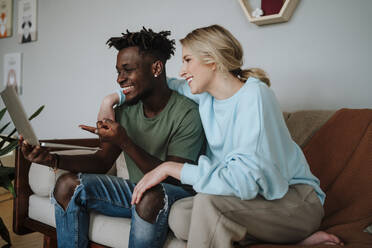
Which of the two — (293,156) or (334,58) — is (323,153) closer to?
(293,156)

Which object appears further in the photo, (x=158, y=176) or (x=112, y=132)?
(x=112, y=132)

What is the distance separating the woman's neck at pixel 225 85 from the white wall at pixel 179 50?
0.65 m

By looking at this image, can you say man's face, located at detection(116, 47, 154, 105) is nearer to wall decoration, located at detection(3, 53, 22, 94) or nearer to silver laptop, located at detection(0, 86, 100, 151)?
silver laptop, located at detection(0, 86, 100, 151)

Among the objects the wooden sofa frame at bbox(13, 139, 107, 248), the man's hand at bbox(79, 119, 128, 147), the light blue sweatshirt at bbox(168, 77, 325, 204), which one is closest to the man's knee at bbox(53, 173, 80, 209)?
the man's hand at bbox(79, 119, 128, 147)

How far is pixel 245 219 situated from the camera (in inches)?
34.6

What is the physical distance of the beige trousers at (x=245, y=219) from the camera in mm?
842

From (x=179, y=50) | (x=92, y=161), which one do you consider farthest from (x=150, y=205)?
(x=179, y=50)

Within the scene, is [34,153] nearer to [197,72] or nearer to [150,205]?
[150,205]

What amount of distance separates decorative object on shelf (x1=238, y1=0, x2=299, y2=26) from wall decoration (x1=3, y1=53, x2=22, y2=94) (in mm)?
2415

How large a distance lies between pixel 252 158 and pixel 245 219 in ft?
0.55

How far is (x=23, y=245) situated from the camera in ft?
5.80

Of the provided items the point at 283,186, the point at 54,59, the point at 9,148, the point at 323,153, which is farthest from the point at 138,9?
the point at 283,186

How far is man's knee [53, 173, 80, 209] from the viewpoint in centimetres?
117

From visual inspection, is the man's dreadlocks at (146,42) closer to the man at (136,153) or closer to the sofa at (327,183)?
the man at (136,153)
